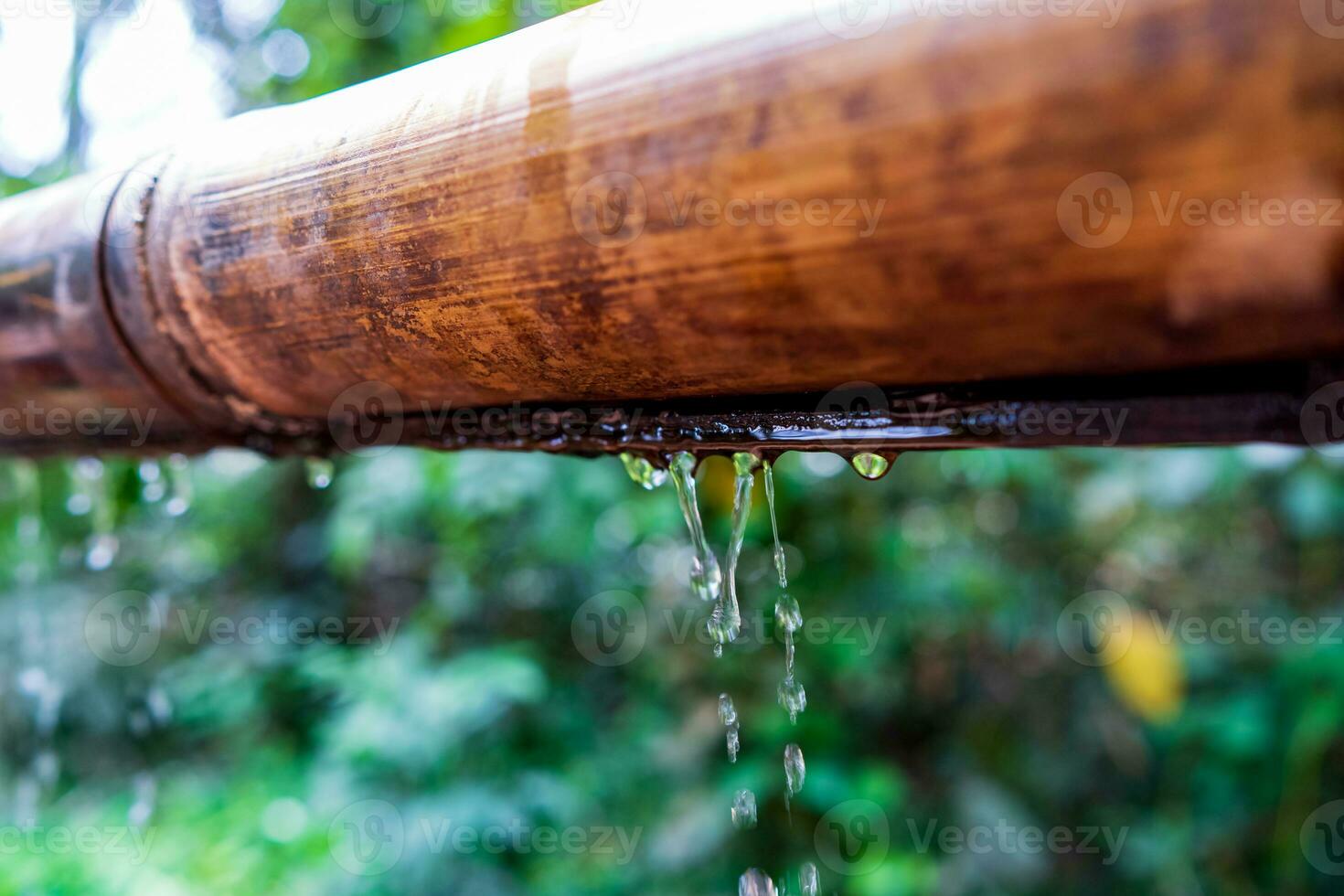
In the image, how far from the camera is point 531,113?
0.33 m

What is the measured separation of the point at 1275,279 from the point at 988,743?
216 centimetres

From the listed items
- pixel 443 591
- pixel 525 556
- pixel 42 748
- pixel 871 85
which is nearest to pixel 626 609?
pixel 525 556

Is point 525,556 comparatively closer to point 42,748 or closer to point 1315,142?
point 1315,142

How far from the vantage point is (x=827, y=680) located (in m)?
2.06

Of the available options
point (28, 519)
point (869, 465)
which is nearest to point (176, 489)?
point (869, 465)

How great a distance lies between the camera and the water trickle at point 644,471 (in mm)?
495

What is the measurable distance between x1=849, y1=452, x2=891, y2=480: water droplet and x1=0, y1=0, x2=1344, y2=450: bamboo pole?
0.30ft

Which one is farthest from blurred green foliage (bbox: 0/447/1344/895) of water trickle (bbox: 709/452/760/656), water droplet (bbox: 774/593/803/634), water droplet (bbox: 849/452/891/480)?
water droplet (bbox: 849/452/891/480)

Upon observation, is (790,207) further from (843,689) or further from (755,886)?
(843,689)

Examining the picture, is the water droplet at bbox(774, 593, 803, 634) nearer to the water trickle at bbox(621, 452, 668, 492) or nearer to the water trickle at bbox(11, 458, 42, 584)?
the water trickle at bbox(621, 452, 668, 492)

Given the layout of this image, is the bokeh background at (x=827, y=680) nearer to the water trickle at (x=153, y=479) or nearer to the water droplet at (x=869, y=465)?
the water trickle at (x=153, y=479)

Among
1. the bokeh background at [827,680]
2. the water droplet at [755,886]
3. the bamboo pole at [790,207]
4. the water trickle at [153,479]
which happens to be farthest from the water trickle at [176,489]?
the water droplet at [755,886]

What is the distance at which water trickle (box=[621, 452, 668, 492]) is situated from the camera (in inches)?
19.5

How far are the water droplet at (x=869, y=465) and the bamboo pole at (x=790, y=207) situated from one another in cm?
9
